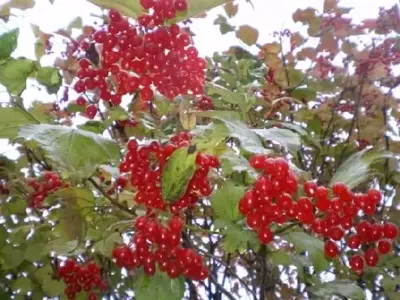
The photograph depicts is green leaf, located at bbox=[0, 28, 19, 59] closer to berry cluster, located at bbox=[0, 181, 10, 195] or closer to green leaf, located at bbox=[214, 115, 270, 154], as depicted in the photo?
green leaf, located at bbox=[214, 115, 270, 154]

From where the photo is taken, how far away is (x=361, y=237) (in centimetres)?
104

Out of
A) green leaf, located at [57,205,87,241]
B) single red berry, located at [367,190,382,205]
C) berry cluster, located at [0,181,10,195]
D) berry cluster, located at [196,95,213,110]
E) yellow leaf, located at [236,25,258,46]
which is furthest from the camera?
yellow leaf, located at [236,25,258,46]

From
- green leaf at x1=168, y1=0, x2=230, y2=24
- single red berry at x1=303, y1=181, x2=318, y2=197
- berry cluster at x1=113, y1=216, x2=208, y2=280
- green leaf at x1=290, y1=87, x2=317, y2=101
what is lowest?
berry cluster at x1=113, y1=216, x2=208, y2=280

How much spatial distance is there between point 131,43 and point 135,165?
0.22m

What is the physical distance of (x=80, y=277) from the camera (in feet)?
4.86

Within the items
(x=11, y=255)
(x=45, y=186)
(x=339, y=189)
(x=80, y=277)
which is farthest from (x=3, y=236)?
(x=339, y=189)

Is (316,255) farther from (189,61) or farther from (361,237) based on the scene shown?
(189,61)

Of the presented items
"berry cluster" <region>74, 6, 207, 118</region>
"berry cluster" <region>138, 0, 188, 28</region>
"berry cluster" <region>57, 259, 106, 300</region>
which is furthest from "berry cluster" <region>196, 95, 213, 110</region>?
"berry cluster" <region>57, 259, 106, 300</region>

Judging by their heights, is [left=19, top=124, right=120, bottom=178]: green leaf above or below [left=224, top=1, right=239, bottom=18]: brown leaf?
below

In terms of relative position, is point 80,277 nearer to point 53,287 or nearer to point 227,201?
point 53,287

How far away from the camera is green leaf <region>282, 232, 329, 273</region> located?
1.13 m

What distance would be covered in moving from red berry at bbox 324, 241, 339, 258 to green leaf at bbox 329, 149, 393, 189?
148mm

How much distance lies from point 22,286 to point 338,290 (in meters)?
1.05

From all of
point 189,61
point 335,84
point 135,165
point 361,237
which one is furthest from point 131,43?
point 335,84
